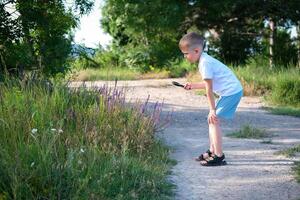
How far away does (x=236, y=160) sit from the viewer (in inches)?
254

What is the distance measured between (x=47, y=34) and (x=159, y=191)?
501 centimetres

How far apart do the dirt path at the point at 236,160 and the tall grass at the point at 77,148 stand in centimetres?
30

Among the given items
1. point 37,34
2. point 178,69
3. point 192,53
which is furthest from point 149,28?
point 192,53

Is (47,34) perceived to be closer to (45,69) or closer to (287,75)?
(45,69)

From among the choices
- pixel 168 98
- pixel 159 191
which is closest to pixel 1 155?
pixel 159 191

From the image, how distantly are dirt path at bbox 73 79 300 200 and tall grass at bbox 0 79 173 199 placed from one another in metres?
0.30

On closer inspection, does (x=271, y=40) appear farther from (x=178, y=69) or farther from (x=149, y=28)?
(x=149, y=28)

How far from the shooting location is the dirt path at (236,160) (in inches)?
201

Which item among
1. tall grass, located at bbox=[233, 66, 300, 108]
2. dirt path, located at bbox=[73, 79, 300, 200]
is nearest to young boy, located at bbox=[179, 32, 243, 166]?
dirt path, located at bbox=[73, 79, 300, 200]

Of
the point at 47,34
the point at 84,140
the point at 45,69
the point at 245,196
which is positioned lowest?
the point at 245,196

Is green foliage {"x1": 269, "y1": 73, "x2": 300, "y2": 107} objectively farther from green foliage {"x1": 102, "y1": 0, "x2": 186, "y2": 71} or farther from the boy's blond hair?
the boy's blond hair

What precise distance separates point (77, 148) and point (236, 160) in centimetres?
223

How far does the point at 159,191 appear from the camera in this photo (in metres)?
4.87

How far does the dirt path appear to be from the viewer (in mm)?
5105
